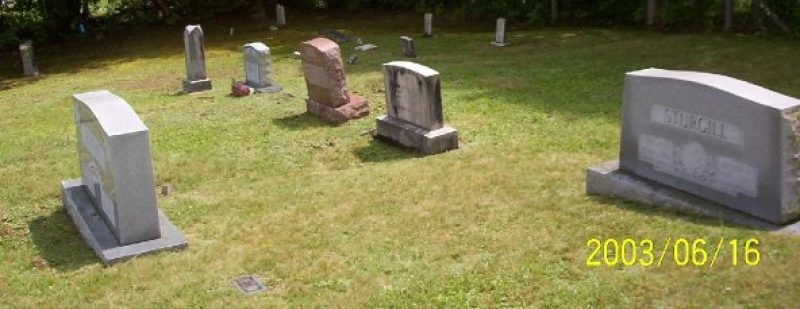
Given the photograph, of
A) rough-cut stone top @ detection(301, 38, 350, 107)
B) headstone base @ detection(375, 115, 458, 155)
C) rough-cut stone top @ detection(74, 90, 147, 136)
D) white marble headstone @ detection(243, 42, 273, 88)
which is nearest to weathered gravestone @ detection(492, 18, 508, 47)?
white marble headstone @ detection(243, 42, 273, 88)

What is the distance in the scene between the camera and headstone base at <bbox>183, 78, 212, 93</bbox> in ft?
56.5

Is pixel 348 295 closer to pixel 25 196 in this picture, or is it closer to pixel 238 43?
pixel 25 196

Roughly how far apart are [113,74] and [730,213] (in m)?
17.4

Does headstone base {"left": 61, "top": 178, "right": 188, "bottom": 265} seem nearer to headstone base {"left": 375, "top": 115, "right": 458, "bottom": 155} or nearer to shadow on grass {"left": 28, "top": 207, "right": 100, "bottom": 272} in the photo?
shadow on grass {"left": 28, "top": 207, "right": 100, "bottom": 272}

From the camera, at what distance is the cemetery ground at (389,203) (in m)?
6.56

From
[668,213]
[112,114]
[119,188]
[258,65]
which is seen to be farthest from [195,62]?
[668,213]

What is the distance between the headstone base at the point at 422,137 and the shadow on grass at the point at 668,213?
3373 mm

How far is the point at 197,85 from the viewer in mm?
17219

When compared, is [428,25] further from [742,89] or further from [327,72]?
[742,89]

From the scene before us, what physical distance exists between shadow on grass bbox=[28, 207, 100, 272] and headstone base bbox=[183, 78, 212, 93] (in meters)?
7.82

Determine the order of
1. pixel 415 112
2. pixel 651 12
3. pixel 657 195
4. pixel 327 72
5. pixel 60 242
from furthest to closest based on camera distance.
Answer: pixel 651 12, pixel 327 72, pixel 415 112, pixel 60 242, pixel 657 195

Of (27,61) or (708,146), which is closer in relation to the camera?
(708,146)

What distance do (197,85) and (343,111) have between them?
16.4 ft
